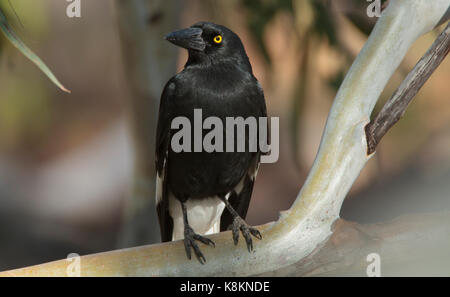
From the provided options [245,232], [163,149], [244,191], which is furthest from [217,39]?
[245,232]

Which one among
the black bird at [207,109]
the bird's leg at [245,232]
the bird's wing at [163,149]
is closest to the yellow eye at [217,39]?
the black bird at [207,109]

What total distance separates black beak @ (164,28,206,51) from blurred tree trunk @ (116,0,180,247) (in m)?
0.23

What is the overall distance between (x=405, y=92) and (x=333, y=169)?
19 cm

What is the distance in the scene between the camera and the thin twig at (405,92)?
1.14 m

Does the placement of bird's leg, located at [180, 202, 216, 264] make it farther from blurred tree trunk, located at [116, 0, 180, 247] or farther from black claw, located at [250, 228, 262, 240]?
blurred tree trunk, located at [116, 0, 180, 247]

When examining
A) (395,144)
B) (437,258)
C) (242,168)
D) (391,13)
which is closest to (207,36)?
(242,168)

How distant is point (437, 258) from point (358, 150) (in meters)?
0.25

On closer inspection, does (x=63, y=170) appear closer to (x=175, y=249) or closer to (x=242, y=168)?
(x=242, y=168)

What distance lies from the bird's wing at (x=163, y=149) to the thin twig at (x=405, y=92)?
546 millimetres

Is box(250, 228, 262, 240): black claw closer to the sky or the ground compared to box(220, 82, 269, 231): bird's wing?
closer to the ground

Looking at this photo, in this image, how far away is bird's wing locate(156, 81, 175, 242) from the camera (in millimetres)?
1525

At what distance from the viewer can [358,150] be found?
3.78ft

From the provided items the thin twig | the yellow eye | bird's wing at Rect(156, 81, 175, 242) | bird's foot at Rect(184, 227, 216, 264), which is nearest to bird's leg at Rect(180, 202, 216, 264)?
bird's foot at Rect(184, 227, 216, 264)

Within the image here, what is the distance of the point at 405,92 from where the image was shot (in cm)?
114
